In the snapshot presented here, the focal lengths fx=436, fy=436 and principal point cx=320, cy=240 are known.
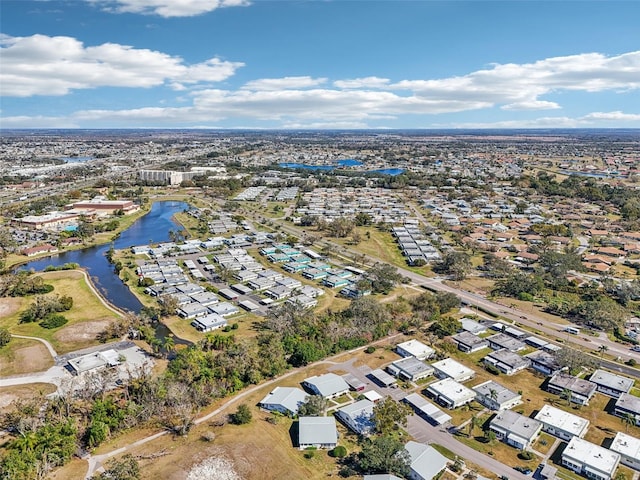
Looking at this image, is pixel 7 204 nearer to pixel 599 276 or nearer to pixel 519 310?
pixel 519 310

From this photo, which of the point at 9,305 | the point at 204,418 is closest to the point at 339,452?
the point at 204,418

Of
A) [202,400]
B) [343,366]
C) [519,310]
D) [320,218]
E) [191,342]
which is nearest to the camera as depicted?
[202,400]

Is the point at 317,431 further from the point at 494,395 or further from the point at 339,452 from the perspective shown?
the point at 494,395

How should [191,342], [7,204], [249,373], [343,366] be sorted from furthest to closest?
[7,204] → [191,342] → [343,366] → [249,373]

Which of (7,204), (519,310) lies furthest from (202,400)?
(7,204)

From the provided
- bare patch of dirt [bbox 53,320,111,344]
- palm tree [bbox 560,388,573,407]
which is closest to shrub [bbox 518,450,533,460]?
palm tree [bbox 560,388,573,407]

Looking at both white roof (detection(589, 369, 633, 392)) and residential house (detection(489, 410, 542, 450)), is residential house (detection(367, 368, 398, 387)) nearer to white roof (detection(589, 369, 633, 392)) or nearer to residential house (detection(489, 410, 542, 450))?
residential house (detection(489, 410, 542, 450))
